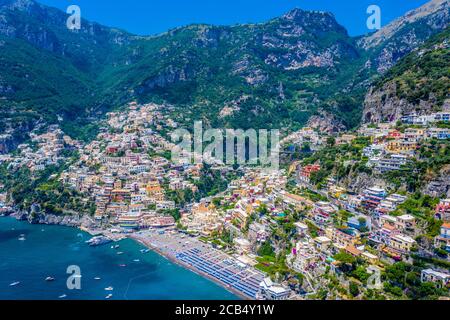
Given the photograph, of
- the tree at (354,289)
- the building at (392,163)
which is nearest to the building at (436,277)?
the tree at (354,289)

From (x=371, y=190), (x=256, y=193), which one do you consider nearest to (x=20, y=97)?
(x=256, y=193)

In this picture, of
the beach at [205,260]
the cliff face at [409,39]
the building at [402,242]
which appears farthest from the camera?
the cliff face at [409,39]

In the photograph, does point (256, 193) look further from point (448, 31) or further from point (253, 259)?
point (448, 31)

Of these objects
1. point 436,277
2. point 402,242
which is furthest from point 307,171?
point 436,277

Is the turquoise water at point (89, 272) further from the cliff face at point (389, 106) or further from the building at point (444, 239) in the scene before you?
the cliff face at point (389, 106)
